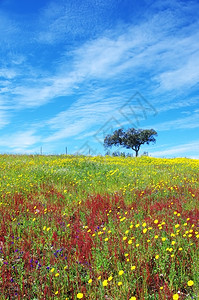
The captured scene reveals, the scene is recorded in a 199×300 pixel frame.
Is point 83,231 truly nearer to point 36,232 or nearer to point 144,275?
point 36,232

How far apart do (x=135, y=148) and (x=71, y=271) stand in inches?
2102

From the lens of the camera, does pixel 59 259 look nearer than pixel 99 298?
No

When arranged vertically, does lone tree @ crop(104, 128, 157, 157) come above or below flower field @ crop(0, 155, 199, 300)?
above

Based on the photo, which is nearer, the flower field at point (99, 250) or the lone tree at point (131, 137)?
the flower field at point (99, 250)

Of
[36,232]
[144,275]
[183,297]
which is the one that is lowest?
[183,297]

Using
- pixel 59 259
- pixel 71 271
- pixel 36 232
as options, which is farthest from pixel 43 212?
pixel 71 271

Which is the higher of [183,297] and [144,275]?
[144,275]

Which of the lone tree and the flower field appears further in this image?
the lone tree

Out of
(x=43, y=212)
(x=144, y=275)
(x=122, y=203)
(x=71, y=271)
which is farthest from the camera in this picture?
(x=122, y=203)

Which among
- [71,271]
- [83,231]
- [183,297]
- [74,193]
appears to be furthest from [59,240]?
[74,193]

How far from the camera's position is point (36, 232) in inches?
215

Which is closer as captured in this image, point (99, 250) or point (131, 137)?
point (99, 250)

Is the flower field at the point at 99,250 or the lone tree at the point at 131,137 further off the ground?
the lone tree at the point at 131,137

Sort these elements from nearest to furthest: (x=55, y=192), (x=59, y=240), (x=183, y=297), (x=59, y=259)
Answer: (x=183, y=297) → (x=59, y=259) → (x=59, y=240) → (x=55, y=192)
